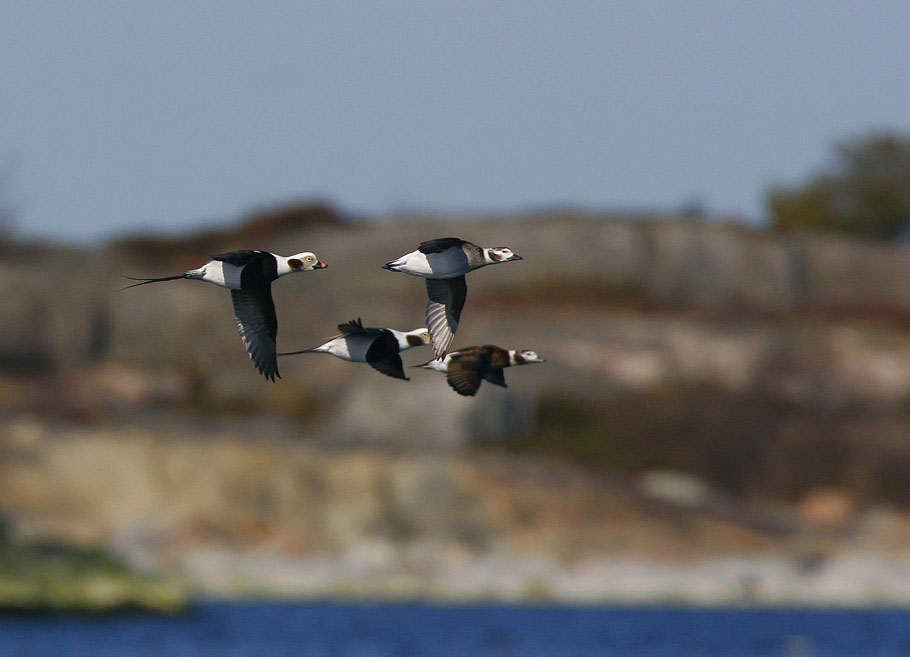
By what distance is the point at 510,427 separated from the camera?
83188mm

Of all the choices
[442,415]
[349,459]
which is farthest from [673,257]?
[349,459]

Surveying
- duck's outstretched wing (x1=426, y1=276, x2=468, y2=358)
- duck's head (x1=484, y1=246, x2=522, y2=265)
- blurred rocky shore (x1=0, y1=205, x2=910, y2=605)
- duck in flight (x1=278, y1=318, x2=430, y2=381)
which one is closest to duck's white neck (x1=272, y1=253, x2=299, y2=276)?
duck in flight (x1=278, y1=318, x2=430, y2=381)

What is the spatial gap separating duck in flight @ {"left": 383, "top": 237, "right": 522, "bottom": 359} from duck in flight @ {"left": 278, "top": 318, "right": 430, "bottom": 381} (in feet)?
0.40

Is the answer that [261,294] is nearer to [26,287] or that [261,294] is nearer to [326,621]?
[326,621]

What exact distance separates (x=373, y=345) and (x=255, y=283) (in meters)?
0.66

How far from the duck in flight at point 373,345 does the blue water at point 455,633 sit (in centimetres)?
4206

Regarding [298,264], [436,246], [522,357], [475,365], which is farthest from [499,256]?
[298,264]

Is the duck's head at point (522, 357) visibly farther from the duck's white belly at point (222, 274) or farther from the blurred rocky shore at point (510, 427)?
the blurred rocky shore at point (510, 427)

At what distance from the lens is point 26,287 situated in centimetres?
10000

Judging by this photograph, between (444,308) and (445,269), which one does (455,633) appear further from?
(445,269)

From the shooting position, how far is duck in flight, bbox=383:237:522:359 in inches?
332

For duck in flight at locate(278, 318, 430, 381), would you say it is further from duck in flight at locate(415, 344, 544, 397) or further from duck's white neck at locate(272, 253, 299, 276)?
duck's white neck at locate(272, 253, 299, 276)

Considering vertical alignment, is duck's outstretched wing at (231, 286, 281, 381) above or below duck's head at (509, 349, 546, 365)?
above

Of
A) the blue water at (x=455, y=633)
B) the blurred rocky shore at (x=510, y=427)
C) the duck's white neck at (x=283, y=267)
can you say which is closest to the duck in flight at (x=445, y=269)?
the duck's white neck at (x=283, y=267)
